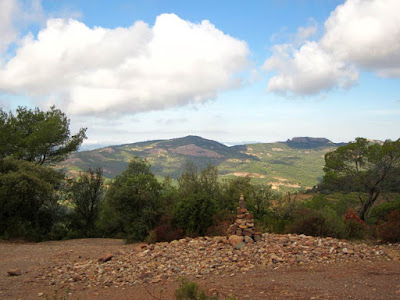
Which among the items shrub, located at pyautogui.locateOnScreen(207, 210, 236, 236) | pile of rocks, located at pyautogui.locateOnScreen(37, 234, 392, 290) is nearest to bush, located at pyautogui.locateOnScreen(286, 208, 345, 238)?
pile of rocks, located at pyautogui.locateOnScreen(37, 234, 392, 290)

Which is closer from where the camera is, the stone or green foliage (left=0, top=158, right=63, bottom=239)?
the stone

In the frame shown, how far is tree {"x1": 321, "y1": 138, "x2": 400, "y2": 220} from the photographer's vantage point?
24203mm

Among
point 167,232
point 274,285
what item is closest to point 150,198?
point 167,232

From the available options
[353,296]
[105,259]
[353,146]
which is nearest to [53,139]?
[105,259]

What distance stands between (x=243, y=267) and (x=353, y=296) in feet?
12.1

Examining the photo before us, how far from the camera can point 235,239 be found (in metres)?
12.4

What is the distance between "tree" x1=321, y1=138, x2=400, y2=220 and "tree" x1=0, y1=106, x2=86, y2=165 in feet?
76.6

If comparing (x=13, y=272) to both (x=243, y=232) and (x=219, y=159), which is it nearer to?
(x=243, y=232)

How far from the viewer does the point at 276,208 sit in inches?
837

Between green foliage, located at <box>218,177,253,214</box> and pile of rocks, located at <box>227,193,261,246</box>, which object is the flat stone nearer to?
pile of rocks, located at <box>227,193,261,246</box>

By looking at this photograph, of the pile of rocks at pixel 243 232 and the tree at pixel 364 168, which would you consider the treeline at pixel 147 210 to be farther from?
the pile of rocks at pixel 243 232

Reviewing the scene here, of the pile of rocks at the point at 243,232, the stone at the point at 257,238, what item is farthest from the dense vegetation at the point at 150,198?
the stone at the point at 257,238

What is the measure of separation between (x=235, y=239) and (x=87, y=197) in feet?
48.9

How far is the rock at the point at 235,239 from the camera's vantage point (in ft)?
40.0
